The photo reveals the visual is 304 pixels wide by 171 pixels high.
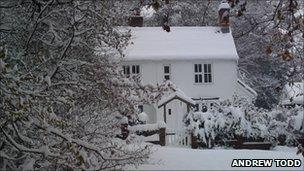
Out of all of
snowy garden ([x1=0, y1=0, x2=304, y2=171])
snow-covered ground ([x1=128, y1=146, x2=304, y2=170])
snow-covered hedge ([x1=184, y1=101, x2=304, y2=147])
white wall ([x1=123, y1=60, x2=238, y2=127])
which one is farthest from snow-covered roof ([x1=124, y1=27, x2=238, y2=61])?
snow-covered ground ([x1=128, y1=146, x2=304, y2=170])

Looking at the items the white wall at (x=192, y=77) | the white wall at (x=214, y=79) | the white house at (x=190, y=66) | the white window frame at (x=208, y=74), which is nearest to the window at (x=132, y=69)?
the white house at (x=190, y=66)

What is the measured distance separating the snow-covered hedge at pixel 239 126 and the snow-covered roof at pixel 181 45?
34.9 ft

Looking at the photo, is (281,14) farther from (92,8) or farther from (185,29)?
(185,29)

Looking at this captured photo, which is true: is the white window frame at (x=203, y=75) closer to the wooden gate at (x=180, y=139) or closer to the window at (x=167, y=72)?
the window at (x=167, y=72)

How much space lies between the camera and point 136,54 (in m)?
31.3

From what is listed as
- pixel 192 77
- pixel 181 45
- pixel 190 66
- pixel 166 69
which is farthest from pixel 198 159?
pixel 181 45

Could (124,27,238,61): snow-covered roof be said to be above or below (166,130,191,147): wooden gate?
above

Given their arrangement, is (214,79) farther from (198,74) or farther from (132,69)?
(132,69)

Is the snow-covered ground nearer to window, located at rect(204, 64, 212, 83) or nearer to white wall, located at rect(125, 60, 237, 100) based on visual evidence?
white wall, located at rect(125, 60, 237, 100)

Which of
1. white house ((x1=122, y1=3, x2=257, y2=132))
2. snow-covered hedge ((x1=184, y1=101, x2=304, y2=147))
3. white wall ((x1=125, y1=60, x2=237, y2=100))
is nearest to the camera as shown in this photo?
snow-covered hedge ((x1=184, y1=101, x2=304, y2=147))

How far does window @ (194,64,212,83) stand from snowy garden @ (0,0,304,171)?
0.07 m

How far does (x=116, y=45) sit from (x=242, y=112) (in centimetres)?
1033

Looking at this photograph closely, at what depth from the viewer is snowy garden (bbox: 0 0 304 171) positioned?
6.06m

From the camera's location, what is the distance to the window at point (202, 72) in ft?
106
